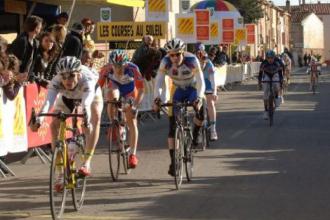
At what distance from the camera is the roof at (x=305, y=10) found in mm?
157000

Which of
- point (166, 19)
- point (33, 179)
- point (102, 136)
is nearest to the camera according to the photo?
point (33, 179)

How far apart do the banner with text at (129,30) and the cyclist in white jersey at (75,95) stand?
16.7 m

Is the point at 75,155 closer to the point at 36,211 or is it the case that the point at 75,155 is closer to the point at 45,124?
the point at 36,211

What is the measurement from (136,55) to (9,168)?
770 centimetres

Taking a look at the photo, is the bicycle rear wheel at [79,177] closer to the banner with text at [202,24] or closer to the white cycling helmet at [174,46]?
the white cycling helmet at [174,46]

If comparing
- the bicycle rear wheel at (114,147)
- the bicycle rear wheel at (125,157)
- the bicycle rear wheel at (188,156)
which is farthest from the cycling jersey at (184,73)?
the bicycle rear wheel at (125,157)

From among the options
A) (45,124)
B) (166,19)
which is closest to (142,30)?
(166,19)

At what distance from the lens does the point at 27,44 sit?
12883mm

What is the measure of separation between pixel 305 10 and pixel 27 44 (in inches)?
6160

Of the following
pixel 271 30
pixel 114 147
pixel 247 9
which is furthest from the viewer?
pixel 271 30

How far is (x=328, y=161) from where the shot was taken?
13.1m

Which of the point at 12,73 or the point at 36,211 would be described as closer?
the point at 36,211

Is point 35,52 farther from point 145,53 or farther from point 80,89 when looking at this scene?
point 145,53

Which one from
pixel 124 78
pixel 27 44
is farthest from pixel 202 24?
pixel 124 78
